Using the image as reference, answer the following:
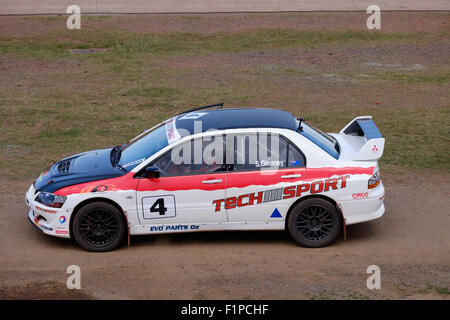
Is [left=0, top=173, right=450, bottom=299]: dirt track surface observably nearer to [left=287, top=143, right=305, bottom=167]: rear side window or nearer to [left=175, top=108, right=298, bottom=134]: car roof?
[left=287, top=143, right=305, bottom=167]: rear side window

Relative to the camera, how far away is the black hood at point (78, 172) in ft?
28.2

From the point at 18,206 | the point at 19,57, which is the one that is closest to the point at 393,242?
the point at 18,206

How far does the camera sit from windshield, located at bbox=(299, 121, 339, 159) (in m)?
8.79

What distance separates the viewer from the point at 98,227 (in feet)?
27.9

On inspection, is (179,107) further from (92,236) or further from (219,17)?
(219,17)

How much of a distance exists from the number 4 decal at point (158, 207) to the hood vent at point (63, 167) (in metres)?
1.33

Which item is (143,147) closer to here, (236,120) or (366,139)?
(236,120)

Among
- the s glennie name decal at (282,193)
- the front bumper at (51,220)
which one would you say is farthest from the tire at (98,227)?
the s glennie name decal at (282,193)

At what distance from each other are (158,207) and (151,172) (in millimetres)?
469

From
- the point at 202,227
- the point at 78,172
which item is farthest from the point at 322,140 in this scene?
the point at 78,172

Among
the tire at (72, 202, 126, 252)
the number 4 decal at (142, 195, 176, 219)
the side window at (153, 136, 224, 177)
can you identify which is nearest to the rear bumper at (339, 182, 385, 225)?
the side window at (153, 136, 224, 177)

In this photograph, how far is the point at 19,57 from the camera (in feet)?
70.5

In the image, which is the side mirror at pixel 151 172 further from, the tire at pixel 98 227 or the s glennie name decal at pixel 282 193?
the s glennie name decal at pixel 282 193

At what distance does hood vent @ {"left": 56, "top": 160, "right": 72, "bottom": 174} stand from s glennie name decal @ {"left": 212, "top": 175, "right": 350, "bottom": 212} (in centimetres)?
214
